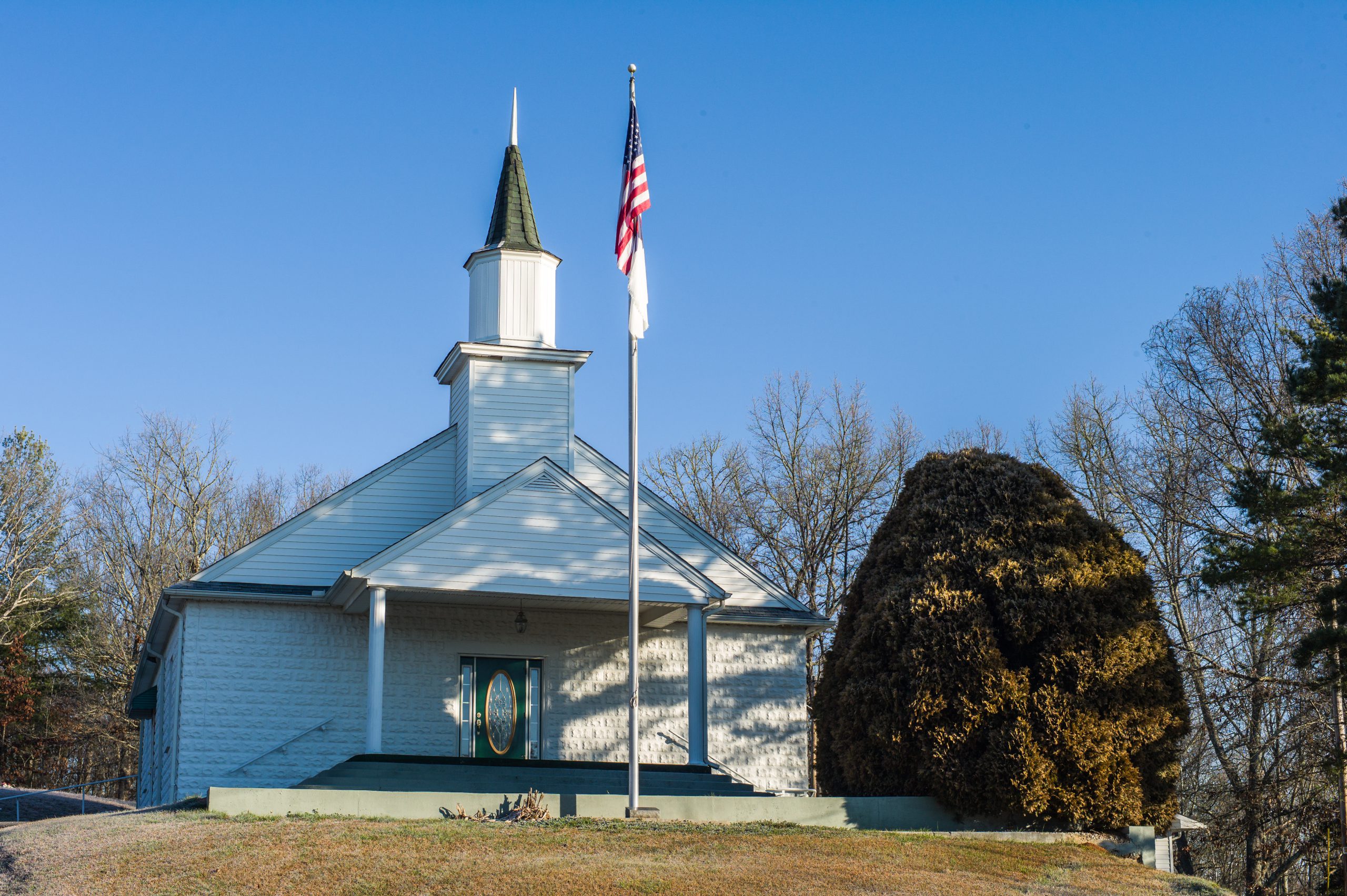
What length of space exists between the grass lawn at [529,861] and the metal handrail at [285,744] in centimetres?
526

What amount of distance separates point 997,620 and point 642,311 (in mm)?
5973

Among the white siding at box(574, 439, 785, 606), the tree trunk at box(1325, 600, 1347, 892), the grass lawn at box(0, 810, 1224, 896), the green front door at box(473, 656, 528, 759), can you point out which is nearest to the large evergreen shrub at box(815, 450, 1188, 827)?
the grass lawn at box(0, 810, 1224, 896)

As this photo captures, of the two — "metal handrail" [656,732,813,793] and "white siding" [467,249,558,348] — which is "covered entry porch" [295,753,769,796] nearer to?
"metal handrail" [656,732,813,793]

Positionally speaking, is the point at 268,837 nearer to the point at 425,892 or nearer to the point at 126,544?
the point at 425,892

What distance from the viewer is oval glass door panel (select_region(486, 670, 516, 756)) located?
71.3ft

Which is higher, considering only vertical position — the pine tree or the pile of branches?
the pine tree

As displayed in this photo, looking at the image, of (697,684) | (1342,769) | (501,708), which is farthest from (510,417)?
(1342,769)

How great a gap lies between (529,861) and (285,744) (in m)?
9.22

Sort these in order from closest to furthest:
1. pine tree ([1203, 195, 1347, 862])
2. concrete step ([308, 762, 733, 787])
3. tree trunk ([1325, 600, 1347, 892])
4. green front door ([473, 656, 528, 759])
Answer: concrete step ([308, 762, 733, 787]) < pine tree ([1203, 195, 1347, 862]) < green front door ([473, 656, 528, 759]) < tree trunk ([1325, 600, 1347, 892])

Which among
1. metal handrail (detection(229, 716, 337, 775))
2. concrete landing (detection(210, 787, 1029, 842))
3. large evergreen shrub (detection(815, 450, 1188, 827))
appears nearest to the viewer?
concrete landing (detection(210, 787, 1029, 842))

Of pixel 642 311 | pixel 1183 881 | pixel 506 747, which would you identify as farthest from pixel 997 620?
pixel 506 747

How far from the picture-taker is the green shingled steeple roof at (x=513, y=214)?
24.5m

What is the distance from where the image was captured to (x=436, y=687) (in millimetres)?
21578

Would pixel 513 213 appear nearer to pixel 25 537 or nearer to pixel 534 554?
pixel 534 554
